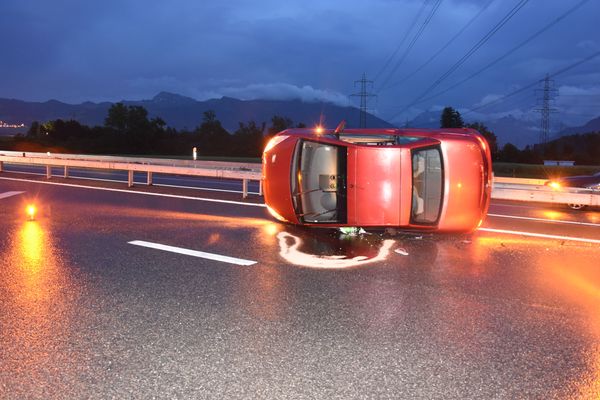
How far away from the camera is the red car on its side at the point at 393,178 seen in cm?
784

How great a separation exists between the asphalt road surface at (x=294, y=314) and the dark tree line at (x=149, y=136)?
7552 centimetres

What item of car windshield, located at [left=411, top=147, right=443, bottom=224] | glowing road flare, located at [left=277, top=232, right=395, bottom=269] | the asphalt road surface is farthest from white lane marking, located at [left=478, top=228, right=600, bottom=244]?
glowing road flare, located at [left=277, top=232, right=395, bottom=269]

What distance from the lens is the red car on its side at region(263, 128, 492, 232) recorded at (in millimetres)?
7840

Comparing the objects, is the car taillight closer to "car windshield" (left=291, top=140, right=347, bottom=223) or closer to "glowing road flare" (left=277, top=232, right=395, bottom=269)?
"car windshield" (left=291, top=140, right=347, bottom=223)

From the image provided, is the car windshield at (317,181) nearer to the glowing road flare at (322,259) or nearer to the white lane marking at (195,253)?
the glowing road flare at (322,259)

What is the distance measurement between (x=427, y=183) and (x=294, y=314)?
4.75 m

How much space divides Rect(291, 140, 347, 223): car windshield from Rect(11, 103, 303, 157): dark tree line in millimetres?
73925

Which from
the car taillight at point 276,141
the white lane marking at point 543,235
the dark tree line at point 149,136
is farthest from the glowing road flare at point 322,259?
the dark tree line at point 149,136

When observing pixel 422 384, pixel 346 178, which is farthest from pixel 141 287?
pixel 346 178

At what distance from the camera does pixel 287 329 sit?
14.6ft

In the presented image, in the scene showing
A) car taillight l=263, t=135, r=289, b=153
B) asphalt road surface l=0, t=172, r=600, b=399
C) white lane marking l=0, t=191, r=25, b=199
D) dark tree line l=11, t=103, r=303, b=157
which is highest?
dark tree line l=11, t=103, r=303, b=157

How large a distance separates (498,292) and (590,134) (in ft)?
379

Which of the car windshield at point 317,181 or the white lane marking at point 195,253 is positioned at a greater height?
the car windshield at point 317,181

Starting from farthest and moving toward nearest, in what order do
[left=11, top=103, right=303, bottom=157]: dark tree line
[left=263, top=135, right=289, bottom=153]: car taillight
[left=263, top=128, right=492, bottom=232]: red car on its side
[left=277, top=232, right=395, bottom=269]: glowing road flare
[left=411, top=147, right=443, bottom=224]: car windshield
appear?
[left=11, top=103, right=303, bottom=157]: dark tree line < [left=263, top=135, right=289, bottom=153]: car taillight < [left=411, top=147, right=443, bottom=224]: car windshield < [left=263, top=128, right=492, bottom=232]: red car on its side < [left=277, top=232, right=395, bottom=269]: glowing road flare
